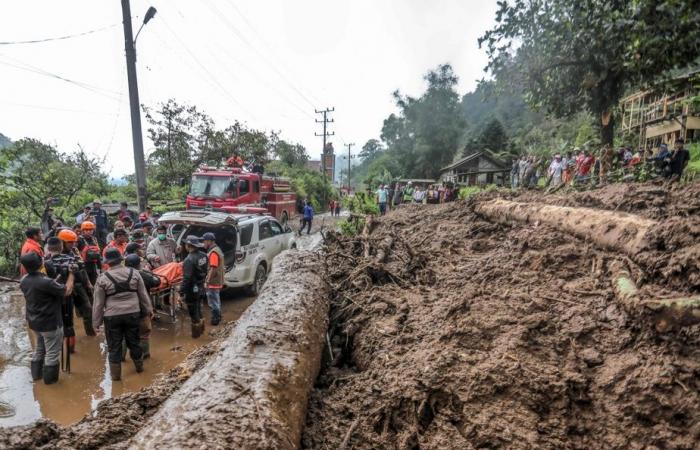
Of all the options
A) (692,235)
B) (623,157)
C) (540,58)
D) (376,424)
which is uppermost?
(540,58)

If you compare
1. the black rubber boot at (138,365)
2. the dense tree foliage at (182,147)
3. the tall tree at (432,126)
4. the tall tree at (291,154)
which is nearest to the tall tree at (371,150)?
the tall tree at (432,126)

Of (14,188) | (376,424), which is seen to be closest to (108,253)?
(376,424)

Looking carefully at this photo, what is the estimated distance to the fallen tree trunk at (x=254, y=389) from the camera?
171 cm

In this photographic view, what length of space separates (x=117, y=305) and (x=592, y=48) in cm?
1226

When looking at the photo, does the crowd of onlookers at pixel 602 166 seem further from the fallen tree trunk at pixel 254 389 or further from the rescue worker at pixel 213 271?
the rescue worker at pixel 213 271

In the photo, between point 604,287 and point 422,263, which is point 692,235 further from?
point 422,263

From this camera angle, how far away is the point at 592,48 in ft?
32.7

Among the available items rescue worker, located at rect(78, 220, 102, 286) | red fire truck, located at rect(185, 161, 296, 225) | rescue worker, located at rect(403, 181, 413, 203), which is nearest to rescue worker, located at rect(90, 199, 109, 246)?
red fire truck, located at rect(185, 161, 296, 225)

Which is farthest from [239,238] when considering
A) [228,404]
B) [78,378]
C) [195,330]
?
[228,404]

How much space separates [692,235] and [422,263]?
9.17ft

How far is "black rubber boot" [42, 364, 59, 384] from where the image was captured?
4.36 meters

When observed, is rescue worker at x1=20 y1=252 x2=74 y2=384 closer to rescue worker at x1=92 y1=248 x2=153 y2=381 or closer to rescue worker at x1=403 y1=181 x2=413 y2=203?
rescue worker at x1=92 y1=248 x2=153 y2=381

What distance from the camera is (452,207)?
9.59 metres

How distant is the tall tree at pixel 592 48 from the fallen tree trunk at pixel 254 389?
7.52 metres
